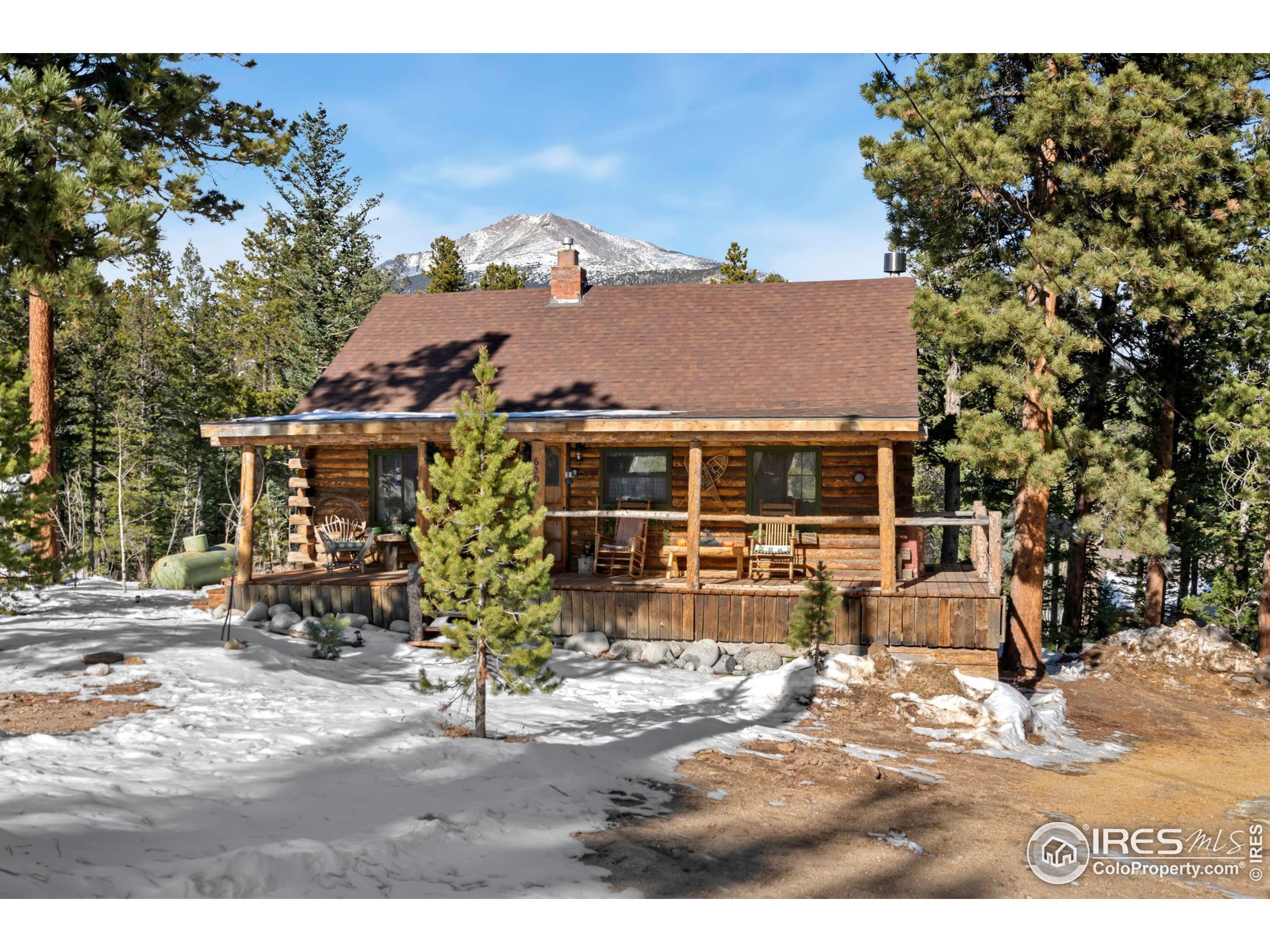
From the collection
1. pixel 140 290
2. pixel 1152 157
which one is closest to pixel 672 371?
pixel 1152 157

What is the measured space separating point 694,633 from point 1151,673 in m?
9.29

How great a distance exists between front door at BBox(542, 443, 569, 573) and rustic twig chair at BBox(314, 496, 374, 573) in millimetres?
3093

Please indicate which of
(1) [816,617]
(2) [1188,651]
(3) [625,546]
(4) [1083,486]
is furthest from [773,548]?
(2) [1188,651]

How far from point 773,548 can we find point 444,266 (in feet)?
70.0

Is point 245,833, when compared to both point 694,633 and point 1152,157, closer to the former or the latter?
point 694,633

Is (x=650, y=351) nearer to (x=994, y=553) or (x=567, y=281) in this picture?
(x=567, y=281)

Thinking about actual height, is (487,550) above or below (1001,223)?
below

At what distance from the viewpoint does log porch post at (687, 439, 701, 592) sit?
1282 centimetres

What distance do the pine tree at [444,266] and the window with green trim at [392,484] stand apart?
15619 millimetres

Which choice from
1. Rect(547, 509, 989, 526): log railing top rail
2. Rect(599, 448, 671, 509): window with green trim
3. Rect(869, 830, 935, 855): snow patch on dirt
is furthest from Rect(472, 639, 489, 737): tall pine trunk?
Rect(599, 448, 671, 509): window with green trim

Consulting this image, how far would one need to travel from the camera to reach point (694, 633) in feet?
41.7

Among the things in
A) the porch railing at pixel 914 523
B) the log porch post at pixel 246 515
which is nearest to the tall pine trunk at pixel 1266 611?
the porch railing at pixel 914 523

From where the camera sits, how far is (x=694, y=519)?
12.9m

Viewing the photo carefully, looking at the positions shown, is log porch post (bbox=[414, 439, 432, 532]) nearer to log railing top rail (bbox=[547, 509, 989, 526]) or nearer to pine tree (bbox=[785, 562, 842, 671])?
log railing top rail (bbox=[547, 509, 989, 526])
